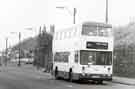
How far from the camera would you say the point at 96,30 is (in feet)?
98.6

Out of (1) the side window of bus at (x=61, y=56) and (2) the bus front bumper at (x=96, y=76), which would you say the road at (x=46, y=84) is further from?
(1) the side window of bus at (x=61, y=56)

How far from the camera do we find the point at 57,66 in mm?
37094

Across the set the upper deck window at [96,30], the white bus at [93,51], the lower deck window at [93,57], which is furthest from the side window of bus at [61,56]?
the upper deck window at [96,30]

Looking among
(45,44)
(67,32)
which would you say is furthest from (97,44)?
(45,44)

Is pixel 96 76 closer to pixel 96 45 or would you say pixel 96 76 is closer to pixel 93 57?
pixel 93 57

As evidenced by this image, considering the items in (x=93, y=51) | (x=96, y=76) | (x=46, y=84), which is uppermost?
(x=93, y=51)

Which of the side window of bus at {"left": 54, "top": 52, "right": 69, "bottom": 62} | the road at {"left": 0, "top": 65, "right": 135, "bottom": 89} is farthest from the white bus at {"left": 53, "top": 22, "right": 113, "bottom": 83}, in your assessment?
the side window of bus at {"left": 54, "top": 52, "right": 69, "bottom": 62}

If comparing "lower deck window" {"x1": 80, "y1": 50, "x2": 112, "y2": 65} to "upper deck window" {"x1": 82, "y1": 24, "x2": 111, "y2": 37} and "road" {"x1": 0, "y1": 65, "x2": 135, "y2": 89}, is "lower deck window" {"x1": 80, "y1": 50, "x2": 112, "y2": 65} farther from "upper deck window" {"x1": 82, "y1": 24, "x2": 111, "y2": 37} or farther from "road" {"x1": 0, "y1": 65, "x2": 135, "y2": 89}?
"road" {"x1": 0, "y1": 65, "x2": 135, "y2": 89}

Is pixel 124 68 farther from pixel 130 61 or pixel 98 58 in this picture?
pixel 98 58

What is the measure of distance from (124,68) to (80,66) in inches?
546

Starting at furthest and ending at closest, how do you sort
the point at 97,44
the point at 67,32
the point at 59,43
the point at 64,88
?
the point at 59,43 < the point at 67,32 < the point at 97,44 < the point at 64,88

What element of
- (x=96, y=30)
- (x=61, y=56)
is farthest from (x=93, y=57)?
(x=61, y=56)

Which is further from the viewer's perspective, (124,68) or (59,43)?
(124,68)

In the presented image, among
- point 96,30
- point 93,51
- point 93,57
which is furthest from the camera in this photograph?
point 96,30
